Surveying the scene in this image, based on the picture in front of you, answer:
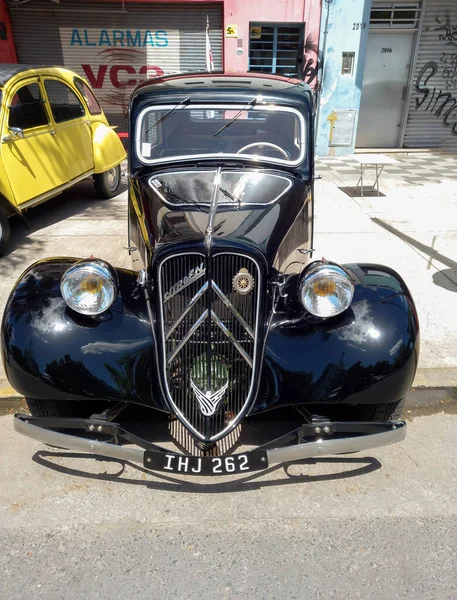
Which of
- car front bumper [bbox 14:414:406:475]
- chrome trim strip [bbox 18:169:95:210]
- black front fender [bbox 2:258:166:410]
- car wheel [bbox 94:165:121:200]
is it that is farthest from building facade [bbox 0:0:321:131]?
car front bumper [bbox 14:414:406:475]

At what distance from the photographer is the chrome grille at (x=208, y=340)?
7.26 feet

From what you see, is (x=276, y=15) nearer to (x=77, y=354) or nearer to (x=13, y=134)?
(x=13, y=134)

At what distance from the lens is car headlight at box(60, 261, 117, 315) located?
229 cm

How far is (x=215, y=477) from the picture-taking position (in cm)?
247

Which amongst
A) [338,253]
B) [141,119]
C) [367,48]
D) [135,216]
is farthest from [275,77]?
[367,48]

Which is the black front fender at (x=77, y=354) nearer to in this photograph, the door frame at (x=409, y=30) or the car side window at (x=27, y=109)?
the car side window at (x=27, y=109)

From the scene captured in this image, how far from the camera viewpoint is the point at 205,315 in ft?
7.31

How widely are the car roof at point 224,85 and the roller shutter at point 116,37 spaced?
752 cm

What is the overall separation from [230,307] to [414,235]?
4.41 m

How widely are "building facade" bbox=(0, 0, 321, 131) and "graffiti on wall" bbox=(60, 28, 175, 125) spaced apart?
2 centimetres

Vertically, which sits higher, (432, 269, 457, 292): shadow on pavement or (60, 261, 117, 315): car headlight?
(60, 261, 117, 315): car headlight

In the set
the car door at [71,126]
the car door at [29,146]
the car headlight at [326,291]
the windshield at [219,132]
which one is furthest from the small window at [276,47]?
the car headlight at [326,291]

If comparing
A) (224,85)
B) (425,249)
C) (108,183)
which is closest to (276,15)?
(108,183)

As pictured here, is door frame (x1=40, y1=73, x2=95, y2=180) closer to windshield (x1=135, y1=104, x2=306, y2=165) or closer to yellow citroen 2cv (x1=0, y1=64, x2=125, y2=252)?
yellow citroen 2cv (x1=0, y1=64, x2=125, y2=252)
